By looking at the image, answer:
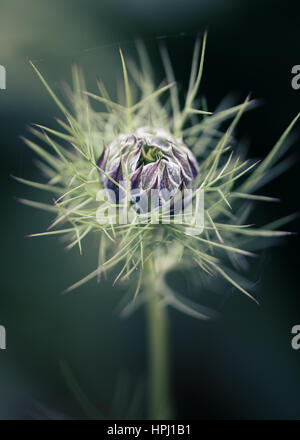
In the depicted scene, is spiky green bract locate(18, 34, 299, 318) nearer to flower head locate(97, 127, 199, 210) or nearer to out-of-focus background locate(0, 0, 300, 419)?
flower head locate(97, 127, 199, 210)

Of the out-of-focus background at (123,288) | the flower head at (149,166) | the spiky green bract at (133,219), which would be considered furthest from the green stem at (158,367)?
the flower head at (149,166)

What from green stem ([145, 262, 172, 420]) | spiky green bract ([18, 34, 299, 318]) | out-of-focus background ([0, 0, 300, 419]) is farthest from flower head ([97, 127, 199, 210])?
out-of-focus background ([0, 0, 300, 419])

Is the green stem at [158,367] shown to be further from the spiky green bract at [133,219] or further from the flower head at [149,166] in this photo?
the flower head at [149,166]

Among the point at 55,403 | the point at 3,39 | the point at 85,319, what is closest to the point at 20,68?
the point at 3,39

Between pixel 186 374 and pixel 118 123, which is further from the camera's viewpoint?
pixel 186 374

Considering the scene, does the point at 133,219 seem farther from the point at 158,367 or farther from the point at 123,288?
the point at 123,288

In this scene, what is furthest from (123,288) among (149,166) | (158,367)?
(149,166)

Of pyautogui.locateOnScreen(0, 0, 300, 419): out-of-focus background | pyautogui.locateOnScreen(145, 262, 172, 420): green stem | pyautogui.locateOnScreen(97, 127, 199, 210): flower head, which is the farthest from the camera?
pyautogui.locateOnScreen(0, 0, 300, 419): out-of-focus background

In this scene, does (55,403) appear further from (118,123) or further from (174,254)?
(118,123)

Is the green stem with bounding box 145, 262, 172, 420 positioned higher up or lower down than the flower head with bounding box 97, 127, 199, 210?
lower down
